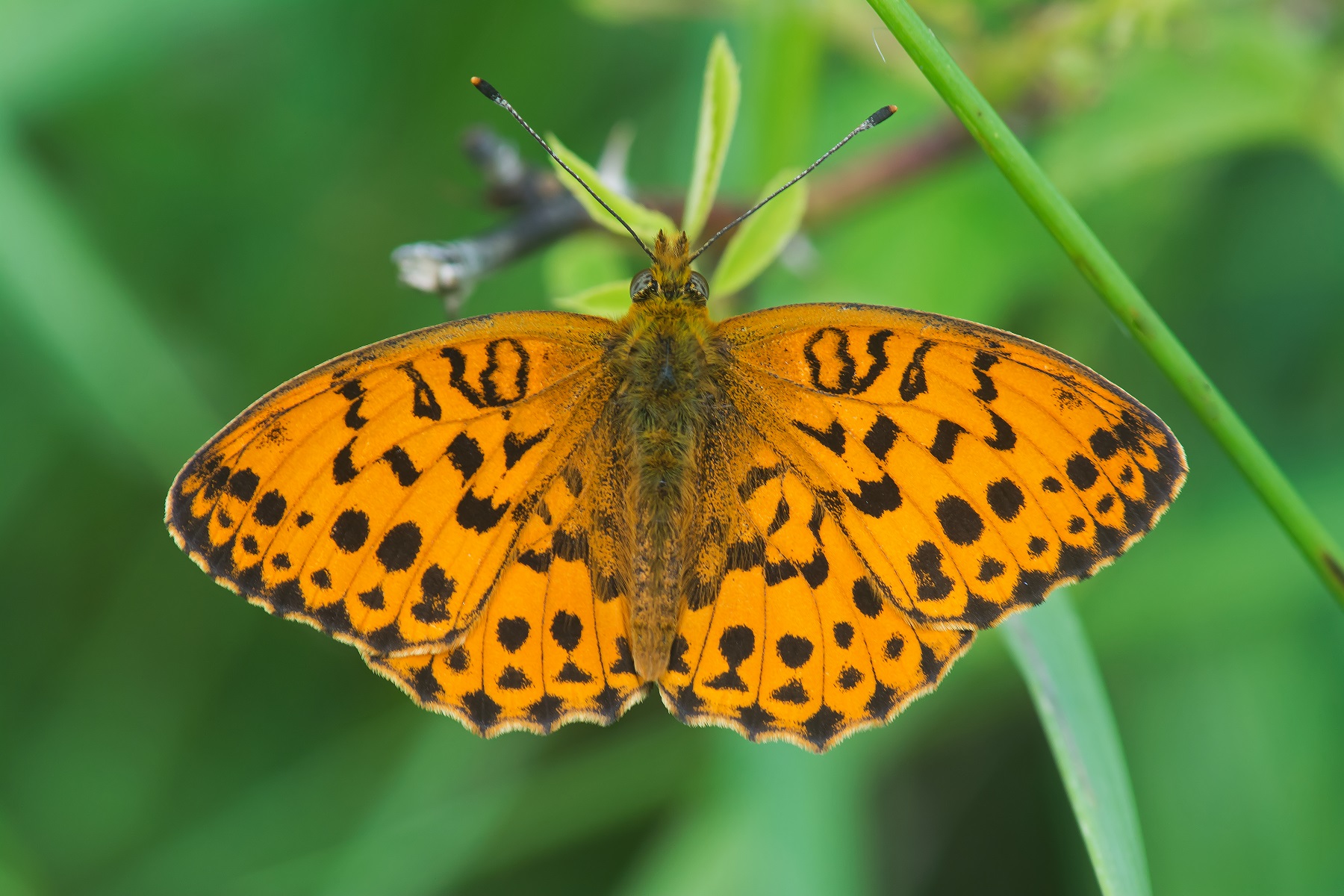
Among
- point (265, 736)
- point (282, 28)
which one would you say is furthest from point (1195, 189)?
point (265, 736)

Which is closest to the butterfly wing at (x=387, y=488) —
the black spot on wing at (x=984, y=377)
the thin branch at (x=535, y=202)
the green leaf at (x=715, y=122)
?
the thin branch at (x=535, y=202)

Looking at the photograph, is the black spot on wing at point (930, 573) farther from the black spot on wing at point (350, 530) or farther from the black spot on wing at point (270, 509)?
the black spot on wing at point (270, 509)

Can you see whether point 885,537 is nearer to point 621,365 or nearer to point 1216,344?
point 621,365

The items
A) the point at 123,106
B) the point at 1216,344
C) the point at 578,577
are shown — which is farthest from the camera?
the point at 123,106

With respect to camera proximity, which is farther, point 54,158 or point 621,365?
point 54,158

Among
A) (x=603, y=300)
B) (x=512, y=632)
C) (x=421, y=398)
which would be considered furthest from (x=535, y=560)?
(x=603, y=300)
